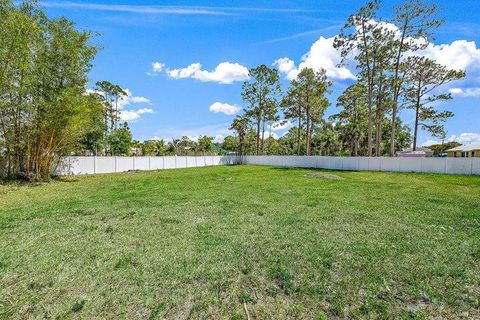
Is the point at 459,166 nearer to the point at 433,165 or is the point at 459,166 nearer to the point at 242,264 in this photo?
the point at 433,165

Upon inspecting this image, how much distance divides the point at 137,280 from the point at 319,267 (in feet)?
6.17

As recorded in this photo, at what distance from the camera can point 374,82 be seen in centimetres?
1966

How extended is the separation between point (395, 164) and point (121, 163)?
18.2 meters

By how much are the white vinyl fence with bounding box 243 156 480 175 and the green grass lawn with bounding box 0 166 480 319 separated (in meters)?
10.1

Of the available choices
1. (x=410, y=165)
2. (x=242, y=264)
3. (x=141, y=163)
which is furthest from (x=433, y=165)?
(x=141, y=163)

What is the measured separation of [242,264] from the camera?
11.0ft

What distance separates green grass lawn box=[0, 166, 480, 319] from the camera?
2508 millimetres

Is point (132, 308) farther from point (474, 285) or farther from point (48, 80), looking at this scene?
point (48, 80)

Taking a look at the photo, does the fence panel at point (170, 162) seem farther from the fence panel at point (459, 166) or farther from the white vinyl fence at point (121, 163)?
the fence panel at point (459, 166)

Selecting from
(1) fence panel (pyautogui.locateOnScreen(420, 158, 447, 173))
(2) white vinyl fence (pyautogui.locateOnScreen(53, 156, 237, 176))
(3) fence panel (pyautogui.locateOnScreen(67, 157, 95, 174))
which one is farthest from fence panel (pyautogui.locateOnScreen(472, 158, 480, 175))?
(3) fence panel (pyautogui.locateOnScreen(67, 157, 95, 174))

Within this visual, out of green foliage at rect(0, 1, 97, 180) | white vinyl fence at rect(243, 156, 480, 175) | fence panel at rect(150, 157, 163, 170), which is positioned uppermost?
green foliage at rect(0, 1, 97, 180)

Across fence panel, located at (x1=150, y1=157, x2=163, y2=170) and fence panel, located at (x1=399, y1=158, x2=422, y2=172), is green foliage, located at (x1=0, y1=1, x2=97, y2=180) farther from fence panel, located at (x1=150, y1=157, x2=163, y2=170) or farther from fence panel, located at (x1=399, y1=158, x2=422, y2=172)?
fence panel, located at (x1=399, y1=158, x2=422, y2=172)

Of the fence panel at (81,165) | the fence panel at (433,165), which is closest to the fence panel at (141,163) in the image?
the fence panel at (81,165)

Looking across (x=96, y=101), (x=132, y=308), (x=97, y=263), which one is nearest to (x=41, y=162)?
(x=96, y=101)
